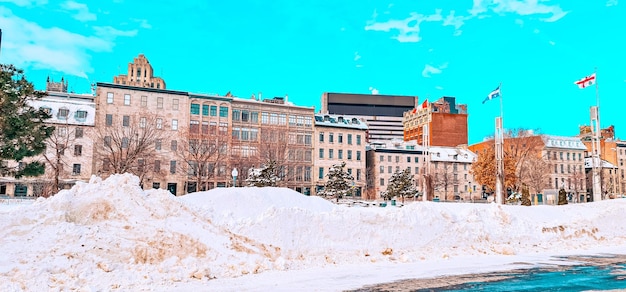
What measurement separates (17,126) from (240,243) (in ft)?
59.5

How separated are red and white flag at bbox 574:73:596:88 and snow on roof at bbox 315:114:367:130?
146ft

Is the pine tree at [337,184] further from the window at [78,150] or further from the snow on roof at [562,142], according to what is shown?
the snow on roof at [562,142]

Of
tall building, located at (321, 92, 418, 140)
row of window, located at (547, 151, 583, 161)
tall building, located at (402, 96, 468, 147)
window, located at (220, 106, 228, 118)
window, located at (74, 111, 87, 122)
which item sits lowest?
row of window, located at (547, 151, 583, 161)

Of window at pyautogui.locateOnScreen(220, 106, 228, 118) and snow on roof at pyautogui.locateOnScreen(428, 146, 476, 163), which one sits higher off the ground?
window at pyautogui.locateOnScreen(220, 106, 228, 118)

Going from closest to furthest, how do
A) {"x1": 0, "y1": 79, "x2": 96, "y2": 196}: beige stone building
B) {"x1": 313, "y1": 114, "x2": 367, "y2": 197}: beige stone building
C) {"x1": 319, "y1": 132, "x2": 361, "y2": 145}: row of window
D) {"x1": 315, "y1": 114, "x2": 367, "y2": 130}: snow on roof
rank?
{"x1": 0, "y1": 79, "x2": 96, "y2": 196}: beige stone building → {"x1": 313, "y1": 114, "x2": 367, "y2": 197}: beige stone building → {"x1": 319, "y1": 132, "x2": 361, "y2": 145}: row of window → {"x1": 315, "y1": 114, "x2": 367, "y2": 130}: snow on roof

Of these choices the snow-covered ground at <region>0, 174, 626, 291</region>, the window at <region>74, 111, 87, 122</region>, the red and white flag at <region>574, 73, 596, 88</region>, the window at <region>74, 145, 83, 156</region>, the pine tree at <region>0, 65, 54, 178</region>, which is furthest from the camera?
the window at <region>74, 111, 87, 122</region>

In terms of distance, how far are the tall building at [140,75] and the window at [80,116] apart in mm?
68391

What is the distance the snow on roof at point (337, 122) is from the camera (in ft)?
260

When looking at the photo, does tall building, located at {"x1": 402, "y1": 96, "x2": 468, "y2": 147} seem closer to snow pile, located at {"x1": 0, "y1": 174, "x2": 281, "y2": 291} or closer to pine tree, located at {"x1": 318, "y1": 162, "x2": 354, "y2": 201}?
pine tree, located at {"x1": 318, "y1": 162, "x2": 354, "y2": 201}

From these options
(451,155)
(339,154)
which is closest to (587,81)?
(339,154)

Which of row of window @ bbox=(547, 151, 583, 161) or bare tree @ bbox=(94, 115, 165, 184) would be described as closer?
bare tree @ bbox=(94, 115, 165, 184)

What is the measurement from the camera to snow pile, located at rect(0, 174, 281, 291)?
10.8m

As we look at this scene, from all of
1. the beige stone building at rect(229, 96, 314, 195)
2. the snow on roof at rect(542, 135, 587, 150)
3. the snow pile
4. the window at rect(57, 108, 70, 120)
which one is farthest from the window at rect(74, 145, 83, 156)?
the snow on roof at rect(542, 135, 587, 150)

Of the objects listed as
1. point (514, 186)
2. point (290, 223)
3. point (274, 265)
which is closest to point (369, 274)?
point (274, 265)
